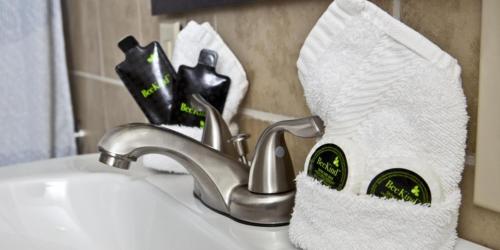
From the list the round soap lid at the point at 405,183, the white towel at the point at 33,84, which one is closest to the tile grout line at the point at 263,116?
the round soap lid at the point at 405,183

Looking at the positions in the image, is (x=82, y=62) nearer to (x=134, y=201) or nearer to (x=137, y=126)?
(x=134, y=201)

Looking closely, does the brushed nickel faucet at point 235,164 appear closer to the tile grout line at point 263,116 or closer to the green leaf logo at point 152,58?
the tile grout line at point 263,116

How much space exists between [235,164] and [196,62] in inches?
8.5

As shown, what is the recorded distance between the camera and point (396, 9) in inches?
17.0

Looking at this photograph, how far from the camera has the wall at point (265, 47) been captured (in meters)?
0.39

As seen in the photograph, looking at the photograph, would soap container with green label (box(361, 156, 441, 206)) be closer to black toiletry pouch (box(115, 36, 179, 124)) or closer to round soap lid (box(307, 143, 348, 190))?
round soap lid (box(307, 143, 348, 190))

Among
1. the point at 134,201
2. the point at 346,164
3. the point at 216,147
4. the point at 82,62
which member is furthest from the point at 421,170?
the point at 82,62

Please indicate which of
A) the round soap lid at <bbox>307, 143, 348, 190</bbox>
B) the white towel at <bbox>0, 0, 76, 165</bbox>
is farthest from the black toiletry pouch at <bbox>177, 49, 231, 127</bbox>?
the white towel at <bbox>0, 0, 76, 165</bbox>

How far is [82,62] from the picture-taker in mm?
Answer: 1185

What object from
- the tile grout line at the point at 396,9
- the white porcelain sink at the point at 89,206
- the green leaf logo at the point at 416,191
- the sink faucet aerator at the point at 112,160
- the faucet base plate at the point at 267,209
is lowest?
the white porcelain sink at the point at 89,206

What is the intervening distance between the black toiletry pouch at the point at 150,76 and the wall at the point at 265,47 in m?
0.09

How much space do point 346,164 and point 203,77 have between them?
290 mm

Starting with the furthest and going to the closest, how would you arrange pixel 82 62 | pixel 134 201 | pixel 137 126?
pixel 82 62, pixel 134 201, pixel 137 126

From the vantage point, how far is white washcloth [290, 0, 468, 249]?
357 millimetres
